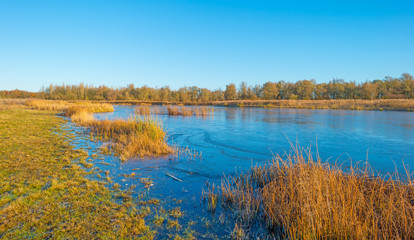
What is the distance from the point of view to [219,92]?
7631 centimetres

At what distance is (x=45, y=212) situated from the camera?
133 inches

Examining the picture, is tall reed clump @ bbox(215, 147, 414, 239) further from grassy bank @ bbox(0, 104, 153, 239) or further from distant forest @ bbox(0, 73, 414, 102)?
distant forest @ bbox(0, 73, 414, 102)

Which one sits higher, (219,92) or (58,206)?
(219,92)

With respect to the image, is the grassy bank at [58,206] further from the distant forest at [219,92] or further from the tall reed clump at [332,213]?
the distant forest at [219,92]

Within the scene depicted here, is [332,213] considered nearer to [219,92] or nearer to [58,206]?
[58,206]

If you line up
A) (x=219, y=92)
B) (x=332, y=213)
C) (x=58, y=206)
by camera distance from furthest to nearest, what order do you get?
1. (x=219, y=92)
2. (x=58, y=206)
3. (x=332, y=213)

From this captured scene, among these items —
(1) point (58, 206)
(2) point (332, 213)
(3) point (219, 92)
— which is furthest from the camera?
(3) point (219, 92)

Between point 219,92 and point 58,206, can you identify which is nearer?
point 58,206

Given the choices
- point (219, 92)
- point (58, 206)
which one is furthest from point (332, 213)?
point (219, 92)

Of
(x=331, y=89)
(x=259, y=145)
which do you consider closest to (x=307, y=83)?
(x=331, y=89)

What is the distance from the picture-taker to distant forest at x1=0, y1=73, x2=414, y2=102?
213 ft

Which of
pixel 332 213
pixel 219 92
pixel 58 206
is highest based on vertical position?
pixel 219 92

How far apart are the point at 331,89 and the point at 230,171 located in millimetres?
71729

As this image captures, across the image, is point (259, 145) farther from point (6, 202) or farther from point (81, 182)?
point (6, 202)
